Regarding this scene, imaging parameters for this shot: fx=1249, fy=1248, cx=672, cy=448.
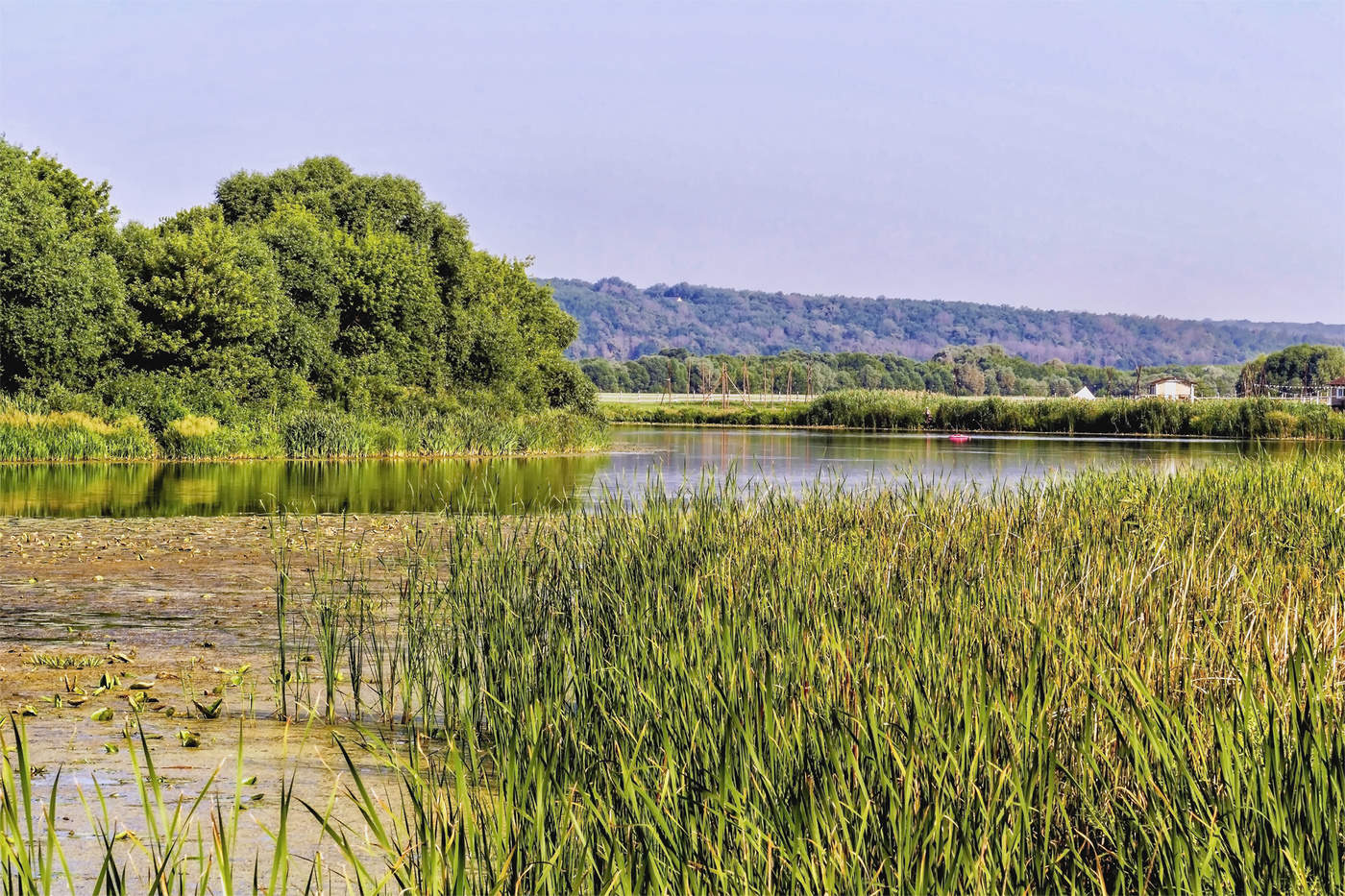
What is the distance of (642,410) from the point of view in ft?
264

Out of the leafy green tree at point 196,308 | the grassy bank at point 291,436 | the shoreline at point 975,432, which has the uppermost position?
the leafy green tree at point 196,308

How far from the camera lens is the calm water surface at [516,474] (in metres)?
18.7

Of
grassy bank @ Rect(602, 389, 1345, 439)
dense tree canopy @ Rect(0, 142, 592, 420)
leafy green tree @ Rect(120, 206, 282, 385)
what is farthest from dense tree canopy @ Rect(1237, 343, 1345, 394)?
leafy green tree @ Rect(120, 206, 282, 385)

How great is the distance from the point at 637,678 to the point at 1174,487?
865cm

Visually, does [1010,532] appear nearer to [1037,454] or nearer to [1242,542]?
[1242,542]

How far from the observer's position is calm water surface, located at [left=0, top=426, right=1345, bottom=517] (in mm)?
18688

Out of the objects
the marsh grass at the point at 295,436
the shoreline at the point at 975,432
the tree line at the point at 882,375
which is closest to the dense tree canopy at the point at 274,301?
the marsh grass at the point at 295,436

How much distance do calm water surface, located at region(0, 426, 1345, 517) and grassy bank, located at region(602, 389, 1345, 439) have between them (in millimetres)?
5931

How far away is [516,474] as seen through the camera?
29.6 m

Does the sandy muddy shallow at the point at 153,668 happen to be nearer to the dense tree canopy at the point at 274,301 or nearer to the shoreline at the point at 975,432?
the dense tree canopy at the point at 274,301

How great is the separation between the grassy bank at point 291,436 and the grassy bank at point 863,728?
24.4 metres

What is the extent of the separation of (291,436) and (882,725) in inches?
1289

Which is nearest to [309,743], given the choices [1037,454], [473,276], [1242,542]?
[1242,542]

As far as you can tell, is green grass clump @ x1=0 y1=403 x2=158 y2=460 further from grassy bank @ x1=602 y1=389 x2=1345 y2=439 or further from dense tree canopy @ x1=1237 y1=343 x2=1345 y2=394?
dense tree canopy @ x1=1237 y1=343 x2=1345 y2=394
